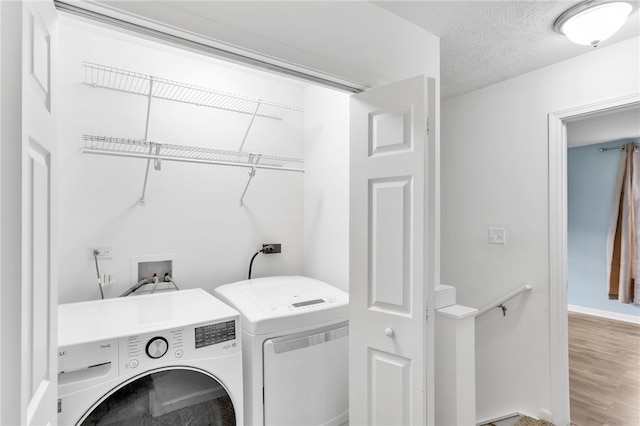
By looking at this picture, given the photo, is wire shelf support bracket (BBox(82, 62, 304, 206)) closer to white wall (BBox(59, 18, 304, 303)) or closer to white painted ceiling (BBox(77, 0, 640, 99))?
white wall (BBox(59, 18, 304, 303))

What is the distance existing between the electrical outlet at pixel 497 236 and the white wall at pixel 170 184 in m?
1.45

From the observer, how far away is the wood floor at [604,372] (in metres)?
2.22

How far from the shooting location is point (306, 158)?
2.71 m

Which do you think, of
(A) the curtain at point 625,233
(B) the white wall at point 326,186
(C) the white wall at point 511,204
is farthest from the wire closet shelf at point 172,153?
(A) the curtain at point 625,233

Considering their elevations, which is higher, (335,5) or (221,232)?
(335,5)

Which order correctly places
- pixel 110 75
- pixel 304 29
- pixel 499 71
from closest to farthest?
pixel 304 29 → pixel 110 75 → pixel 499 71

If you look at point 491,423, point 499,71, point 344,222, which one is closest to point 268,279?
point 344,222

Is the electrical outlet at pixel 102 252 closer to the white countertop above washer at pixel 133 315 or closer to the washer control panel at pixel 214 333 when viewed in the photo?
the white countertop above washer at pixel 133 315

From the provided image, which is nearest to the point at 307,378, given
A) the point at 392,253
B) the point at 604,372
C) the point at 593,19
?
the point at 392,253

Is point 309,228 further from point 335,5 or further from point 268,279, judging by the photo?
→ point 335,5

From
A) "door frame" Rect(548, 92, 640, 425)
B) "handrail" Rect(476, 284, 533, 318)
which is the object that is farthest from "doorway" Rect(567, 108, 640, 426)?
"handrail" Rect(476, 284, 533, 318)

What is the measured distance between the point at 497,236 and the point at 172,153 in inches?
92.8

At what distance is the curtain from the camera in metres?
4.01

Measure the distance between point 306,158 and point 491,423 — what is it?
2.34 metres
